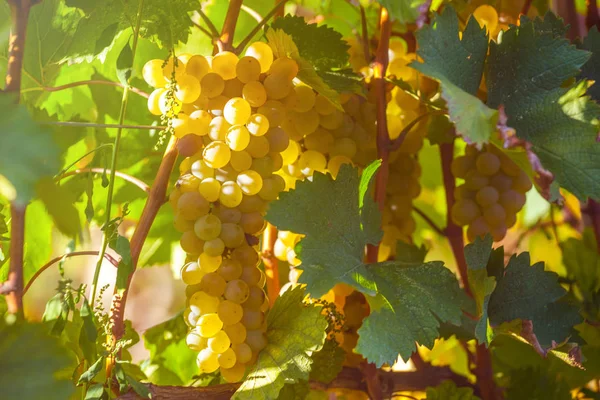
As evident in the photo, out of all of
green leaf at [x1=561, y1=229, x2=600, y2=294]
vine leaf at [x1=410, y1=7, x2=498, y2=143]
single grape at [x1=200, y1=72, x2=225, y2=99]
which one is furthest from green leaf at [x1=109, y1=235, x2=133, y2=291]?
green leaf at [x1=561, y1=229, x2=600, y2=294]

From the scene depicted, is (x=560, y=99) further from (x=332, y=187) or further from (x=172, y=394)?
(x=172, y=394)

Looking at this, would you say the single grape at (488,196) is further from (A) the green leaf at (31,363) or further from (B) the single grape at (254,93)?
(A) the green leaf at (31,363)

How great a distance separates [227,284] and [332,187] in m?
0.11

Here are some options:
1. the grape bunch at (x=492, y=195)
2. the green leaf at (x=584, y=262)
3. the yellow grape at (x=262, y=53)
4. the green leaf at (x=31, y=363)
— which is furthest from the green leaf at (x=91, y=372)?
the green leaf at (x=584, y=262)

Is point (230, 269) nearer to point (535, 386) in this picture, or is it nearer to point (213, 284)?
point (213, 284)

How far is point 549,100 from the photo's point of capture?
1.65 ft

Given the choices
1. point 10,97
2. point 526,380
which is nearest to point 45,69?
point 10,97

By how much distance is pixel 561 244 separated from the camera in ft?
2.55

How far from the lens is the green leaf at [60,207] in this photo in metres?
0.38

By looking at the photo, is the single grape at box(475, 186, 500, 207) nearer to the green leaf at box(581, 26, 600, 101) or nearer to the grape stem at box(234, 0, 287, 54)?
the green leaf at box(581, 26, 600, 101)

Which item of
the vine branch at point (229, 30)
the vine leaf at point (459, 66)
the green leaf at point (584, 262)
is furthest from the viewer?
the green leaf at point (584, 262)

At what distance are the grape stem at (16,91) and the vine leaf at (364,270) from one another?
0.56 ft

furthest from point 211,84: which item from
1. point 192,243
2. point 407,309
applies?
point 407,309

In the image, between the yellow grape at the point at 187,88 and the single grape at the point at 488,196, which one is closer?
the yellow grape at the point at 187,88
